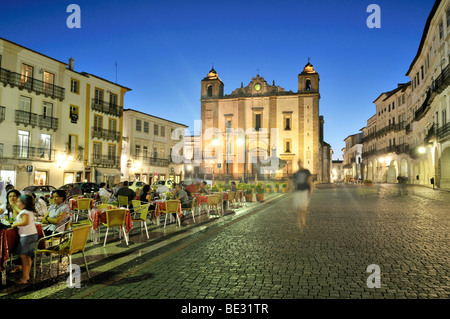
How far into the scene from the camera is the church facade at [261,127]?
54469 millimetres

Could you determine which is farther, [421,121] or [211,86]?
[211,86]

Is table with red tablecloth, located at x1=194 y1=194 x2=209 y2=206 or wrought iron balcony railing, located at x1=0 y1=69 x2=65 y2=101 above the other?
wrought iron balcony railing, located at x1=0 y1=69 x2=65 y2=101

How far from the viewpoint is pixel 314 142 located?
5438cm

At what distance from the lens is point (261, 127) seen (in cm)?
5669

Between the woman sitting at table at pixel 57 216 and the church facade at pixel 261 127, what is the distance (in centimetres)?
4691

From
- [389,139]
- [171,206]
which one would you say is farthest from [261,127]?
[171,206]

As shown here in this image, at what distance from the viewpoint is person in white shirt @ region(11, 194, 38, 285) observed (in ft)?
16.5

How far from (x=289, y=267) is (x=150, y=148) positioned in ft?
140

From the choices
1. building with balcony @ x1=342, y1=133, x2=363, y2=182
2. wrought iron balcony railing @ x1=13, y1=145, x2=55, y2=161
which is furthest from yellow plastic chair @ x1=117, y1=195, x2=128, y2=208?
building with balcony @ x1=342, y1=133, x2=363, y2=182

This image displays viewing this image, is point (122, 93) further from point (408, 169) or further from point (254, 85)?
point (408, 169)

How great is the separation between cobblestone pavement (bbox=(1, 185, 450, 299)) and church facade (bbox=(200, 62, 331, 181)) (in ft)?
146

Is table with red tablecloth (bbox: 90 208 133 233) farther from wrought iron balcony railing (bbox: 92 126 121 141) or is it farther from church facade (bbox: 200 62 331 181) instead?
church facade (bbox: 200 62 331 181)

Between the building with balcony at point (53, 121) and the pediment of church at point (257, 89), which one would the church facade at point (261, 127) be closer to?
the pediment of church at point (257, 89)

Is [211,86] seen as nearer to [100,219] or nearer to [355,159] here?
[355,159]
